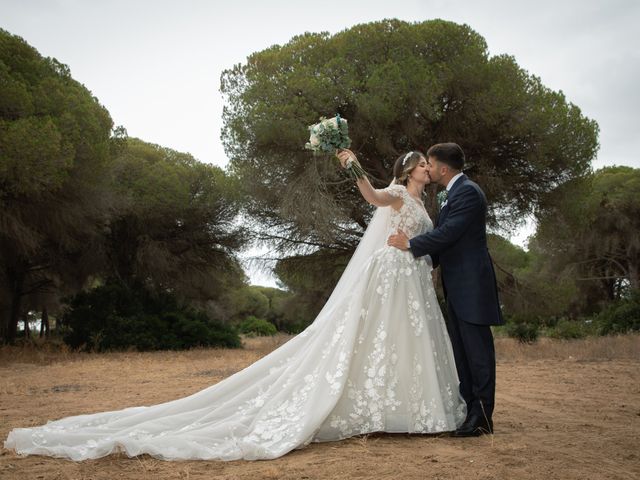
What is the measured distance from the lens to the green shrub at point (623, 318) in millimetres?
13992

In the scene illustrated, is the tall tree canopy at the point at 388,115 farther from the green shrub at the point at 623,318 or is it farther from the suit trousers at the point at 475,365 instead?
the suit trousers at the point at 475,365

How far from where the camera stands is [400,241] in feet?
14.1

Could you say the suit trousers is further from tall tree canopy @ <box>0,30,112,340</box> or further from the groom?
tall tree canopy @ <box>0,30,112,340</box>

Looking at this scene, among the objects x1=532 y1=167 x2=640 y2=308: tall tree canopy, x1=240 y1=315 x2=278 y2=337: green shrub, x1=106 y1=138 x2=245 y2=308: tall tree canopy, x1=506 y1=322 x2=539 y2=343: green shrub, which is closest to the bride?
x1=506 y1=322 x2=539 y2=343: green shrub

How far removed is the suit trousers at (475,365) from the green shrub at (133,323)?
41.6ft

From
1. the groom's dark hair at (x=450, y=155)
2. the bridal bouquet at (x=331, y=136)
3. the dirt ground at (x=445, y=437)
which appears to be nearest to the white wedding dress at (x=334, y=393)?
the dirt ground at (x=445, y=437)

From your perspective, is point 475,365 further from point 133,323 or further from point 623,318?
point 133,323

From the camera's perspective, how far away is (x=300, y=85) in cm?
1370

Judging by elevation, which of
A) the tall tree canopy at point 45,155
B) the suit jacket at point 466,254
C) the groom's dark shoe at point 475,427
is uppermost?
the tall tree canopy at point 45,155

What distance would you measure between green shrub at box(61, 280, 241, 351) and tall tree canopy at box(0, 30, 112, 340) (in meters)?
1.76

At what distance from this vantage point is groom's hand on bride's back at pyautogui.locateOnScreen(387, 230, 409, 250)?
4274 millimetres

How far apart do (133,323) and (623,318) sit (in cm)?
1267

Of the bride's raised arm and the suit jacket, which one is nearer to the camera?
the suit jacket

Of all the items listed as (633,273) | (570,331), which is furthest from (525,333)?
(633,273)
